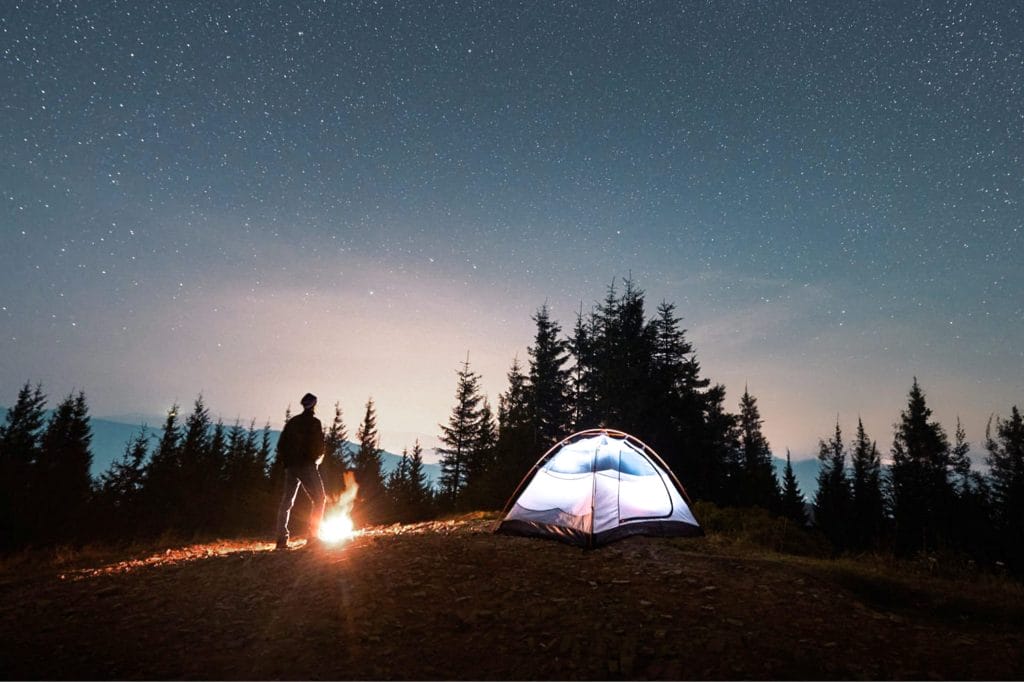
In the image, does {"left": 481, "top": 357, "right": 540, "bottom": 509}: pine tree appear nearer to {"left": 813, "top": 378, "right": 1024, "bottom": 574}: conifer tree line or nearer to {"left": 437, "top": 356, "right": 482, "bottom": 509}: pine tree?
{"left": 437, "top": 356, "right": 482, "bottom": 509}: pine tree

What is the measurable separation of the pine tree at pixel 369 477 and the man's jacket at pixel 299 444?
58.9 feet

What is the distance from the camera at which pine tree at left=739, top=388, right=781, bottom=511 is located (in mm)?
32719

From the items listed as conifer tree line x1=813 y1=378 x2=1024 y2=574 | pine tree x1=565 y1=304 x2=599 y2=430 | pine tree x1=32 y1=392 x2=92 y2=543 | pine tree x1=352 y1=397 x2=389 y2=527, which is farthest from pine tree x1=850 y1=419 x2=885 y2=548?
pine tree x1=32 y1=392 x2=92 y2=543

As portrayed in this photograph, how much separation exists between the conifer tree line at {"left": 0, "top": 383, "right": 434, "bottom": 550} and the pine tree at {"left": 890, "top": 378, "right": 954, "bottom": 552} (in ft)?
119

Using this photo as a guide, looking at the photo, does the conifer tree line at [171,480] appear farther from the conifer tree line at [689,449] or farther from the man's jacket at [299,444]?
the man's jacket at [299,444]

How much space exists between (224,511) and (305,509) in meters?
15.4

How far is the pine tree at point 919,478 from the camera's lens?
1386 inches

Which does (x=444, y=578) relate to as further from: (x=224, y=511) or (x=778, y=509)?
(x=224, y=511)

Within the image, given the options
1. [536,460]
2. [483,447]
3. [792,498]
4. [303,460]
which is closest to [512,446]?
[536,460]

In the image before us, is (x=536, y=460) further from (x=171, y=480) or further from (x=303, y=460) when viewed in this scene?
(x=171, y=480)

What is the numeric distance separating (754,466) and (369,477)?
123ft

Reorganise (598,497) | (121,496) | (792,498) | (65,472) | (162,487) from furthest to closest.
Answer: (792,498), (162,487), (121,496), (65,472), (598,497)

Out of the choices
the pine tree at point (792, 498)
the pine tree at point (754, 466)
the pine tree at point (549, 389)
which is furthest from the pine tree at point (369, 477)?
the pine tree at point (792, 498)

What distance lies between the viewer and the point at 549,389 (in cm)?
3603
